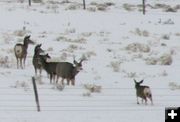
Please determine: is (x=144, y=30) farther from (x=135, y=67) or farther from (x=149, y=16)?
(x=135, y=67)

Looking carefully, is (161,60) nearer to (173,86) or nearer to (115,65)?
(115,65)

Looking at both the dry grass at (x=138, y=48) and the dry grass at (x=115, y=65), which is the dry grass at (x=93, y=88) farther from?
the dry grass at (x=138, y=48)

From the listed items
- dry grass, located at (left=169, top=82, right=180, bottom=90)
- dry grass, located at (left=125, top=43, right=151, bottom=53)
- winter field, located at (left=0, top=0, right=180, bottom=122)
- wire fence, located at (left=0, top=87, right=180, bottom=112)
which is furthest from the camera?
dry grass, located at (left=125, top=43, right=151, bottom=53)

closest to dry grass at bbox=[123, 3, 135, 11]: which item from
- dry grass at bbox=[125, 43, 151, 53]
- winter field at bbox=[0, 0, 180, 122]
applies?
winter field at bbox=[0, 0, 180, 122]

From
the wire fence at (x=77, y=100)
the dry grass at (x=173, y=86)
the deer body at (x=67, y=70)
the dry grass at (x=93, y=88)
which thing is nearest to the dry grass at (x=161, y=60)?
the dry grass at (x=173, y=86)

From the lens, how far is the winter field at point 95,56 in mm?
13407

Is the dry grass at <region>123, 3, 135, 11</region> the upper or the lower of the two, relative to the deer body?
upper

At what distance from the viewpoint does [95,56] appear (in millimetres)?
22906

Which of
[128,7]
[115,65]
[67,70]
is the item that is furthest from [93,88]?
[128,7]

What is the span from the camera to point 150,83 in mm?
17812

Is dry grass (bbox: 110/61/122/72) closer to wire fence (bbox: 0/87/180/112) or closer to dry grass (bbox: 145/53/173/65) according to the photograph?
dry grass (bbox: 145/53/173/65)

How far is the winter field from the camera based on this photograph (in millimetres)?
13407

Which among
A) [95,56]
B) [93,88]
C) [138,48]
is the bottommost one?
[93,88]

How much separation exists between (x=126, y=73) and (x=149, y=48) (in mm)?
6304
